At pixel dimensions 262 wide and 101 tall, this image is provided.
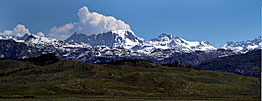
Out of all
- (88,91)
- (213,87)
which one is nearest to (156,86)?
(213,87)

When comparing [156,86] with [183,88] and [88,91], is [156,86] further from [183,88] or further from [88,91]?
[88,91]

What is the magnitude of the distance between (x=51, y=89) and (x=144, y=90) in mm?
52417

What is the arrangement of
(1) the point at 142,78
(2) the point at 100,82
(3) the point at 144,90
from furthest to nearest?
(1) the point at 142,78, (2) the point at 100,82, (3) the point at 144,90

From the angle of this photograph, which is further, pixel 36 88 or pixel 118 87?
pixel 118 87

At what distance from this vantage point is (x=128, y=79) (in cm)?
18725

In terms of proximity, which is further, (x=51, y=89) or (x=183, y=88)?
(x=183, y=88)

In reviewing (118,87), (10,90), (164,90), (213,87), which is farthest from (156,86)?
(10,90)

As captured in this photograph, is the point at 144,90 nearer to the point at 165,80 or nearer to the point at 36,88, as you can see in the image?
the point at 165,80

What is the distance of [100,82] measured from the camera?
171875 mm

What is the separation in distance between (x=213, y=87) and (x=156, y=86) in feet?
129

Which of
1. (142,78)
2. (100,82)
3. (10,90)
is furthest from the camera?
(142,78)

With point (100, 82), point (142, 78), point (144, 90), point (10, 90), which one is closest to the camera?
point (10, 90)

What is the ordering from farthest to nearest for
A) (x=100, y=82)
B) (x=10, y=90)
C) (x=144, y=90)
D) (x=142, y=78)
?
(x=142, y=78) → (x=100, y=82) → (x=144, y=90) → (x=10, y=90)

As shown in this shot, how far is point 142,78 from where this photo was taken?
184875 mm
